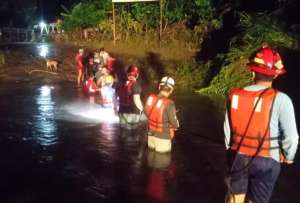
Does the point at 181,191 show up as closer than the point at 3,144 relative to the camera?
Yes

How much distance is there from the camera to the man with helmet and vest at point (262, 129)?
18.0ft

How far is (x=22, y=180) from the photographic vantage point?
9219mm

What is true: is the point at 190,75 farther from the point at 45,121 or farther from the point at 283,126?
the point at 283,126

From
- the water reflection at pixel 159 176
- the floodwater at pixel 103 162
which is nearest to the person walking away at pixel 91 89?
the floodwater at pixel 103 162

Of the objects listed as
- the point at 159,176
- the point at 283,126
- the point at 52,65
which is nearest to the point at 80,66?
the point at 52,65

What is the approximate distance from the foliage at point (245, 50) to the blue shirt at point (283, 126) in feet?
42.3

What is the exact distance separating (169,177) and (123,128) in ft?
13.3

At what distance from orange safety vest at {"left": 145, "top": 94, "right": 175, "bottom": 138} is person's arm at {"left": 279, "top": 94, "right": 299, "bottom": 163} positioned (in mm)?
5050

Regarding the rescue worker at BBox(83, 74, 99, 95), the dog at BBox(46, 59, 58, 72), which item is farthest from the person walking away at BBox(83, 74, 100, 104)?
the dog at BBox(46, 59, 58, 72)

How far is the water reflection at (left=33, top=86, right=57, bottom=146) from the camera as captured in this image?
12.3 meters

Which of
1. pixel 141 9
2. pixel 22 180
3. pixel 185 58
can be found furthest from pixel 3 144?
pixel 141 9

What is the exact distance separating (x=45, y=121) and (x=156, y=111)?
4744 mm

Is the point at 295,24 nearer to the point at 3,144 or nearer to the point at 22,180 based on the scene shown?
the point at 3,144

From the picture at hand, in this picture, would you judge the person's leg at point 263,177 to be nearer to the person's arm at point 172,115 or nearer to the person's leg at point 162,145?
the person's arm at point 172,115
